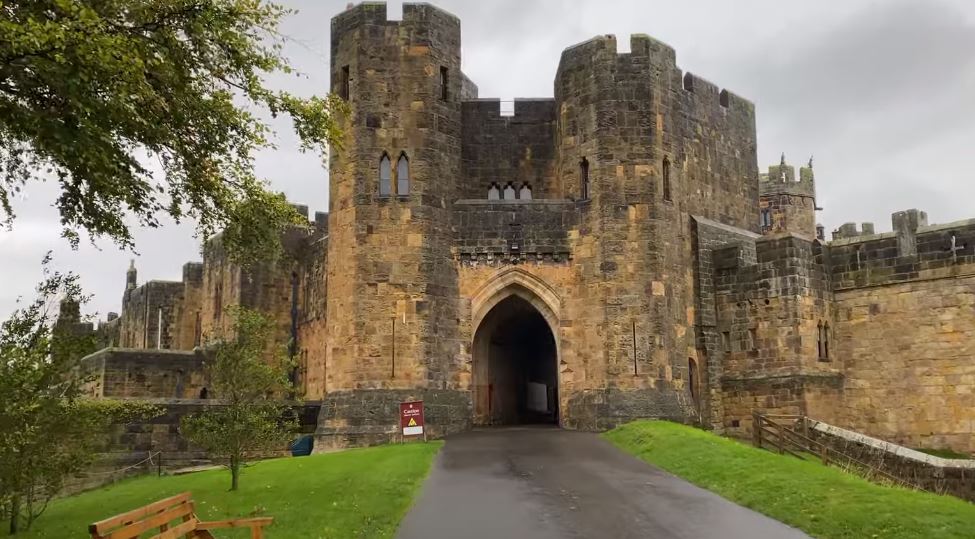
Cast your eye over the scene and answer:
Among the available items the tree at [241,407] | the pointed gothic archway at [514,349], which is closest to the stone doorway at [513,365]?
the pointed gothic archway at [514,349]

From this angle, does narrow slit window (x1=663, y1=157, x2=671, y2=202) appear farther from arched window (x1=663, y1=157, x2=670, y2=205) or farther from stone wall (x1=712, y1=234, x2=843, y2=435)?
stone wall (x1=712, y1=234, x2=843, y2=435)

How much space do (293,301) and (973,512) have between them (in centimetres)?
2756

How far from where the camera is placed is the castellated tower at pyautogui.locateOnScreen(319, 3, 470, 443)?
2605 cm

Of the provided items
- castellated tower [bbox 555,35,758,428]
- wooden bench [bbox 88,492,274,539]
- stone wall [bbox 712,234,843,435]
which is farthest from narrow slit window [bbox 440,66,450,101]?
wooden bench [bbox 88,492,274,539]

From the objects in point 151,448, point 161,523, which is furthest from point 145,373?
point 161,523

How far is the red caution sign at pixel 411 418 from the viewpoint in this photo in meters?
24.2

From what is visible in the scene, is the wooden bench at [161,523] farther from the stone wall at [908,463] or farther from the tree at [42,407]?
the stone wall at [908,463]

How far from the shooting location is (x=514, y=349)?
34.7 metres

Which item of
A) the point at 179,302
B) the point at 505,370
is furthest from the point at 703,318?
the point at 179,302

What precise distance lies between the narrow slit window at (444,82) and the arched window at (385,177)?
2779 mm

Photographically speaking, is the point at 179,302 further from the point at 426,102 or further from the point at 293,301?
the point at 426,102

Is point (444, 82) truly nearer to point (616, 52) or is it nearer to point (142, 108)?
point (616, 52)

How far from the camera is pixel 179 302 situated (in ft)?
147

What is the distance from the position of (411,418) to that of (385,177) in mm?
7253
